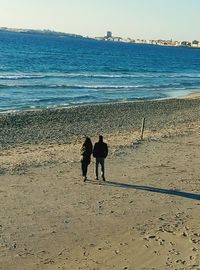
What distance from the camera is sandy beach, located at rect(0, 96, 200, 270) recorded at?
983 cm

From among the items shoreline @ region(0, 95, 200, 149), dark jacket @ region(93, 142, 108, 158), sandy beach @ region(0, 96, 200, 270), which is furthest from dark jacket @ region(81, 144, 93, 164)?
shoreline @ region(0, 95, 200, 149)

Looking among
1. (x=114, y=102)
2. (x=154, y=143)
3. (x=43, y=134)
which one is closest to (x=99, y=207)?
(x=154, y=143)

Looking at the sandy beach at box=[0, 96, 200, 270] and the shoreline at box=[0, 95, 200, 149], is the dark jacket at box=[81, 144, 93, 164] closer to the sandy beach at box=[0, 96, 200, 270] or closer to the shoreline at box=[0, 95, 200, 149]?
the sandy beach at box=[0, 96, 200, 270]

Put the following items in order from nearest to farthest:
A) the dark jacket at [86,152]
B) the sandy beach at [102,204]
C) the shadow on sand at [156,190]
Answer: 1. the sandy beach at [102,204]
2. the shadow on sand at [156,190]
3. the dark jacket at [86,152]

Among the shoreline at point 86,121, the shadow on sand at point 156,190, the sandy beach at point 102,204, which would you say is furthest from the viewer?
the shoreline at point 86,121

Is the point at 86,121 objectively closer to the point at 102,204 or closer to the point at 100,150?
the point at 100,150

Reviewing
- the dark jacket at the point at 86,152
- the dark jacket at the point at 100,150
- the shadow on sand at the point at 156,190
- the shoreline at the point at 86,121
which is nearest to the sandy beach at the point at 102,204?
the shadow on sand at the point at 156,190

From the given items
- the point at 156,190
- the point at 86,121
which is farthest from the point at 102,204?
the point at 86,121

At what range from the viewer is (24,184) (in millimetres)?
14211

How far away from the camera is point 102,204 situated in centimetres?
1276

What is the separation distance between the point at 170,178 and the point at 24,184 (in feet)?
14.1

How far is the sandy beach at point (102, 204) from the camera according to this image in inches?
387

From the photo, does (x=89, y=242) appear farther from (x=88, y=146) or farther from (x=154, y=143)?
(x=154, y=143)

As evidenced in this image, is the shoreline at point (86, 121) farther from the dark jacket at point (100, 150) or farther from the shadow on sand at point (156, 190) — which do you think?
the shadow on sand at point (156, 190)
